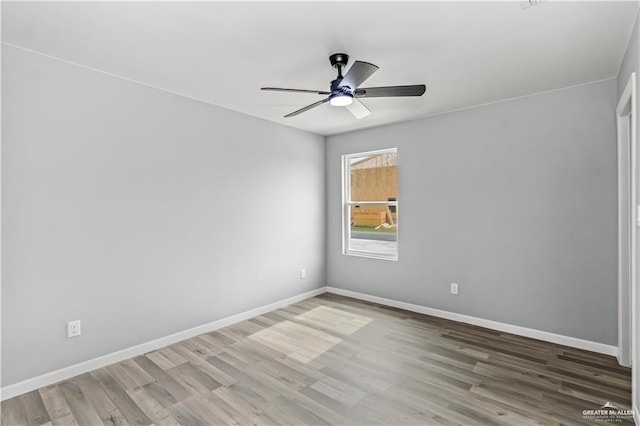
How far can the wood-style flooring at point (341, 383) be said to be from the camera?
7.09ft

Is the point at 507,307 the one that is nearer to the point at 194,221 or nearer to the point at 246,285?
the point at 246,285

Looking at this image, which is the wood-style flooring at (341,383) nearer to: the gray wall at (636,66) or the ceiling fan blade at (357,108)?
the gray wall at (636,66)

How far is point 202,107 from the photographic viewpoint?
356cm

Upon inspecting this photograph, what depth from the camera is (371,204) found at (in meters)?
4.88

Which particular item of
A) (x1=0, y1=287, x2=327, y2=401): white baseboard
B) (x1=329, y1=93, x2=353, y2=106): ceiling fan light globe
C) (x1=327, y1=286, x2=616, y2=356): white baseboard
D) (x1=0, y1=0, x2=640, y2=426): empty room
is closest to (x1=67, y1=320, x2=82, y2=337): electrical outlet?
(x1=0, y1=0, x2=640, y2=426): empty room

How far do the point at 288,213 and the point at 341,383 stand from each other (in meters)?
2.54

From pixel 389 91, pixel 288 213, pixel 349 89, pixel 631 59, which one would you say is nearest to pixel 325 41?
pixel 349 89

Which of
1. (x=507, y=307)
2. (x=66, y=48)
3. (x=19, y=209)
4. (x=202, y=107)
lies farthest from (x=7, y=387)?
(x=507, y=307)

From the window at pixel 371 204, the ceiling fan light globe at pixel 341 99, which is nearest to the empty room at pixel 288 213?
the ceiling fan light globe at pixel 341 99

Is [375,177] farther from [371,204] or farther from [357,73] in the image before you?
[357,73]

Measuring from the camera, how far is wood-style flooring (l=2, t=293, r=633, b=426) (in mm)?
2162

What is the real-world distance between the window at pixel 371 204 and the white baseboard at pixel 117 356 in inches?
65.7

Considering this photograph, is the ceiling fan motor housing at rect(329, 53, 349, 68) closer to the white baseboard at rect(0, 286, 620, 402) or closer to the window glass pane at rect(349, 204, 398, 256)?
the window glass pane at rect(349, 204, 398, 256)

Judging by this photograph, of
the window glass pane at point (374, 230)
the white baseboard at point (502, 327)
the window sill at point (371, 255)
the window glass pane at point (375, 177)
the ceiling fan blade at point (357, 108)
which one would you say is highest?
the ceiling fan blade at point (357, 108)
